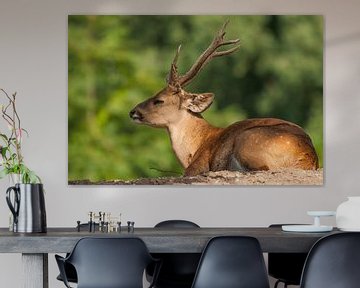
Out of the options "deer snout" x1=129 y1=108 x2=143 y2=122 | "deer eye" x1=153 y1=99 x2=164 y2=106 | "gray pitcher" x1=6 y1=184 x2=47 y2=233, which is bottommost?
"gray pitcher" x1=6 y1=184 x2=47 y2=233

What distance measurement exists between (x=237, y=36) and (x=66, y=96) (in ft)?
4.69

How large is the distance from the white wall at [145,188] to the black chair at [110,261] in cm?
225

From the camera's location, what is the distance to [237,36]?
618 centimetres

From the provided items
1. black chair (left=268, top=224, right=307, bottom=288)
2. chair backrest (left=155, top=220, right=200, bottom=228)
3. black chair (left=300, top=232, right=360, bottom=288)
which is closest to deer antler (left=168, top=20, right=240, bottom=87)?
chair backrest (left=155, top=220, right=200, bottom=228)

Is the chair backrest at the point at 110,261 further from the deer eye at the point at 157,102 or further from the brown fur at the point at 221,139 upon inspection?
the deer eye at the point at 157,102

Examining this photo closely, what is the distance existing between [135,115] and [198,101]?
51 centimetres

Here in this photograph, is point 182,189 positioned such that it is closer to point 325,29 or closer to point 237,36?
point 237,36

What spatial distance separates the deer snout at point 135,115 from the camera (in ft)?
20.1

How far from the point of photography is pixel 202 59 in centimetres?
617

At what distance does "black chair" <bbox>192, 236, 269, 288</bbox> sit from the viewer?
3.81 metres

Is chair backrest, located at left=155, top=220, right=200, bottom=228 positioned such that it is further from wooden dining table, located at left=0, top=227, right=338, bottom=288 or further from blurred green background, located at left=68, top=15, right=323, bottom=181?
wooden dining table, located at left=0, top=227, right=338, bottom=288

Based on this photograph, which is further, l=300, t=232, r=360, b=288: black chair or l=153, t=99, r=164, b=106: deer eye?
l=153, t=99, r=164, b=106: deer eye

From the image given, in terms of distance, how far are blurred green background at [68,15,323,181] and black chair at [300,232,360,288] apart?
8.00ft

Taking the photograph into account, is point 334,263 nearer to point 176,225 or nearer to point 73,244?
point 73,244
